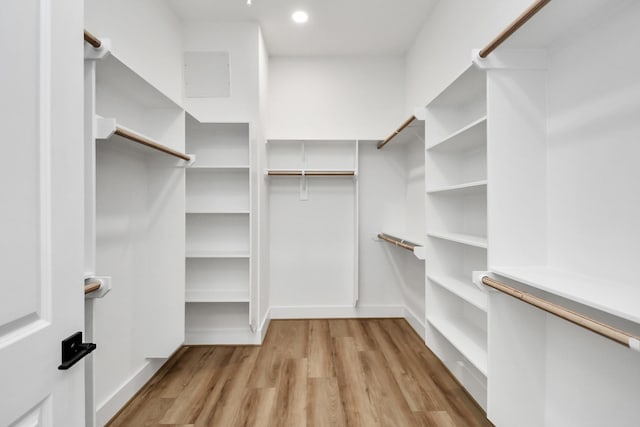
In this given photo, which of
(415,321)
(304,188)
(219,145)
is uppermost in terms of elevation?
(219,145)

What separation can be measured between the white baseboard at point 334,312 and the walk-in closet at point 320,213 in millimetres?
25

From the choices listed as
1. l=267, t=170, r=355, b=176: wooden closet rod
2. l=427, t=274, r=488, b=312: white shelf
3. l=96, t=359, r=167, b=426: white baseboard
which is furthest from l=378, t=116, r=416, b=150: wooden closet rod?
l=96, t=359, r=167, b=426: white baseboard

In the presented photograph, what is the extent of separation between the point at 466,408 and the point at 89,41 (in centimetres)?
260

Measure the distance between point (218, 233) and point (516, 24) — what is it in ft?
8.19

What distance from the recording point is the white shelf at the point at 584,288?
0.83m

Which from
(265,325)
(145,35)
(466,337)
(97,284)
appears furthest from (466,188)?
(145,35)

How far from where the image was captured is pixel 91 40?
1119 mm

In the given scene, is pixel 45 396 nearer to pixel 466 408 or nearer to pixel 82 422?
Result: pixel 82 422

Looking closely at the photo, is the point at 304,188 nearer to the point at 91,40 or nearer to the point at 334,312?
the point at 334,312

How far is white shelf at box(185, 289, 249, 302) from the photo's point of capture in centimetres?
254

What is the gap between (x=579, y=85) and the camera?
1.22 m

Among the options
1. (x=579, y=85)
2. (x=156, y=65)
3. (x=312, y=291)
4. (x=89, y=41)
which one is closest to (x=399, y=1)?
(x=579, y=85)

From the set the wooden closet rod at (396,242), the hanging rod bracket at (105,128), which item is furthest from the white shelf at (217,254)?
the hanging rod bracket at (105,128)

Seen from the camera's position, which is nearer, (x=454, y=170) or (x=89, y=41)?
(x=89, y=41)
